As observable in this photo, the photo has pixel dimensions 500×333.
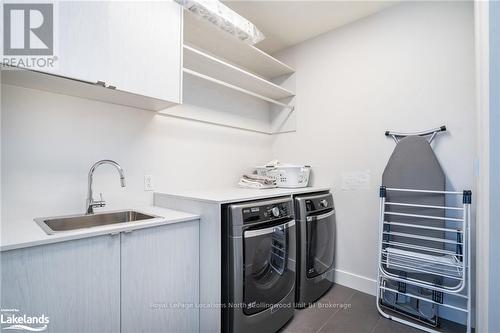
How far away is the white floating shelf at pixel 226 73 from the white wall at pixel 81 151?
49 cm

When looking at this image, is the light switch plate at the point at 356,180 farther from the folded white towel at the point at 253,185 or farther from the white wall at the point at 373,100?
the folded white towel at the point at 253,185

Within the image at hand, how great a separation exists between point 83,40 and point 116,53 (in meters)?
0.15

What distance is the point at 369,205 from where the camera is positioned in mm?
2133

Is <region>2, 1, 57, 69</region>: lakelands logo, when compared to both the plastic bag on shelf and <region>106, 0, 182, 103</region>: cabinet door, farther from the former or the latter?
the plastic bag on shelf

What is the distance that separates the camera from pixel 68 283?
99 cm

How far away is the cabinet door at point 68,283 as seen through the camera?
90 cm

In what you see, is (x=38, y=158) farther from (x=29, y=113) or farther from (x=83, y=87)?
(x=83, y=87)

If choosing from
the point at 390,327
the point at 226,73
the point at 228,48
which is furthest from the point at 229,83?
the point at 390,327

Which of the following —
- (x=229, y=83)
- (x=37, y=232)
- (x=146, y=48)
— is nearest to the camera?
(x=37, y=232)

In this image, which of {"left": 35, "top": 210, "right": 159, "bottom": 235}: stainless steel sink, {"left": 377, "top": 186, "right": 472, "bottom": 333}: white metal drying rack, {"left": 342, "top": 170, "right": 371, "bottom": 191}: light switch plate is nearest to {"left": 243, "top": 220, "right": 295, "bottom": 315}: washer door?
{"left": 35, "top": 210, "right": 159, "bottom": 235}: stainless steel sink

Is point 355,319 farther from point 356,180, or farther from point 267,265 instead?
point 356,180

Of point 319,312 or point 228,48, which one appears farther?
point 228,48

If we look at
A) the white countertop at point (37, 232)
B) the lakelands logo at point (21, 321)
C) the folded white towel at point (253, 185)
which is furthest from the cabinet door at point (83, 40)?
the folded white towel at point (253, 185)

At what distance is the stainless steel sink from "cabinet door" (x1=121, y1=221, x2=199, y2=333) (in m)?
0.16
